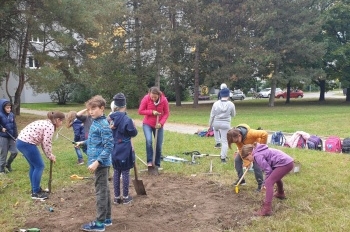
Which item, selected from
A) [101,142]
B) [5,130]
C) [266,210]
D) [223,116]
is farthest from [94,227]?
[223,116]

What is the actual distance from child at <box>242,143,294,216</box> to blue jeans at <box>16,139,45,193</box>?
3.19 m

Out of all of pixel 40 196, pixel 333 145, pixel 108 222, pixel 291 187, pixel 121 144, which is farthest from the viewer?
pixel 333 145

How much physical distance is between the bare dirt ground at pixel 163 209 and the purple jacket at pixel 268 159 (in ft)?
2.11

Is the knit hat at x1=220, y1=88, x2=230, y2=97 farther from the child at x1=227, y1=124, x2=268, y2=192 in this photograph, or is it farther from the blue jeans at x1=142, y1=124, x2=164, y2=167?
the child at x1=227, y1=124, x2=268, y2=192

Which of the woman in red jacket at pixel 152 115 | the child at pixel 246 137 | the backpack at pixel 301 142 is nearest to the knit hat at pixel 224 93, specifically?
the woman in red jacket at pixel 152 115

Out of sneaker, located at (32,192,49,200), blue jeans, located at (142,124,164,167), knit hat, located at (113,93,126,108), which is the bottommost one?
sneaker, located at (32,192,49,200)

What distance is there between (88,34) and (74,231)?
617 inches

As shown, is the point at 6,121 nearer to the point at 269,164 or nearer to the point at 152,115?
the point at 152,115

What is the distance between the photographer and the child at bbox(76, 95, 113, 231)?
465 cm

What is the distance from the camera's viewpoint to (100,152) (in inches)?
189

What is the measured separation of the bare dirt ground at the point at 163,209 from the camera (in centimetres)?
492

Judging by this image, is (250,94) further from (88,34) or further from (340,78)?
(88,34)

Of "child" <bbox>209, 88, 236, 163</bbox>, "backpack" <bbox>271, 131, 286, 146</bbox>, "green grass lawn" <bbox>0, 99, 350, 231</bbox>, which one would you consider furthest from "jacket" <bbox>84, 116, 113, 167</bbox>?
"backpack" <bbox>271, 131, 286, 146</bbox>

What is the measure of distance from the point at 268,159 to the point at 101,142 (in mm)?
2236
